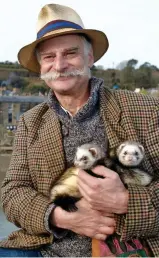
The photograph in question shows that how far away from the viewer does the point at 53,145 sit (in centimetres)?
280

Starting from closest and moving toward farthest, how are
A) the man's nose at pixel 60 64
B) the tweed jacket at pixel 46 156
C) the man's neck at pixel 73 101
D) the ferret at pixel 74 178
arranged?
the ferret at pixel 74 178, the tweed jacket at pixel 46 156, the man's nose at pixel 60 64, the man's neck at pixel 73 101

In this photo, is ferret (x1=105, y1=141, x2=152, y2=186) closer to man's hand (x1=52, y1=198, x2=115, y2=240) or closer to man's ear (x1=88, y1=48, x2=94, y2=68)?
man's hand (x1=52, y1=198, x2=115, y2=240)

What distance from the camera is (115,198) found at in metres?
2.46

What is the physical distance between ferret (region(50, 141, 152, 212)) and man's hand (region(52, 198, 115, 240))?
0.08 m

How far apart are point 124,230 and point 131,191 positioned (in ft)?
0.62

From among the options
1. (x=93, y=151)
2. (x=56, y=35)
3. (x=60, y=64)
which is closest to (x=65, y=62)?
(x=60, y=64)

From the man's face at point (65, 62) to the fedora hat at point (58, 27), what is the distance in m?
0.05

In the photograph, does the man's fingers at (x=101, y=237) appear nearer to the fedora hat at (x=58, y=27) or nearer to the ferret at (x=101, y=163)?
the ferret at (x=101, y=163)

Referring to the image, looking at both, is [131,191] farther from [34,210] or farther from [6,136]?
Answer: [6,136]

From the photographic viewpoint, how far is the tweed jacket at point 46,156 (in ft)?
8.77

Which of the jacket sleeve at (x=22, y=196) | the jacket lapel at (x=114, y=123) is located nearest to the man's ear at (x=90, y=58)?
the jacket lapel at (x=114, y=123)

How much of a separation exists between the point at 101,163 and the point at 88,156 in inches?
3.3

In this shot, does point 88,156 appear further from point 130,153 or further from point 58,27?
point 58,27

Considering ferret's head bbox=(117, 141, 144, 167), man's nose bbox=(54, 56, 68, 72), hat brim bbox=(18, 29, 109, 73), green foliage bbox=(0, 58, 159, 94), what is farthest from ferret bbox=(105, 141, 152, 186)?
green foliage bbox=(0, 58, 159, 94)
